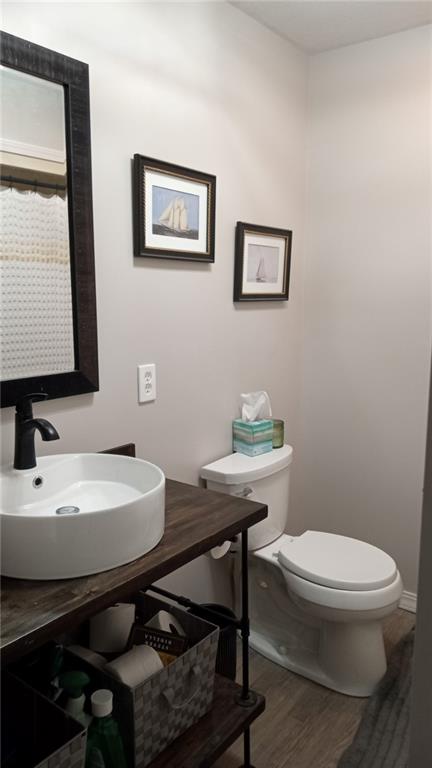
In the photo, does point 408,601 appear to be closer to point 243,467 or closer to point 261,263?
point 243,467

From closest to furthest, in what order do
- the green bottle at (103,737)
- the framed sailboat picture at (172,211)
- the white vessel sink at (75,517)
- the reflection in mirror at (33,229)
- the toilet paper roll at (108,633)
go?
the white vessel sink at (75,517), the green bottle at (103,737), the reflection in mirror at (33,229), the toilet paper roll at (108,633), the framed sailboat picture at (172,211)

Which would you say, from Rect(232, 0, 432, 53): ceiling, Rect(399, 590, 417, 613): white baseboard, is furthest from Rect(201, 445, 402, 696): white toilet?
Rect(232, 0, 432, 53): ceiling

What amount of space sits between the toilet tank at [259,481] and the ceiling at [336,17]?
1.65 meters

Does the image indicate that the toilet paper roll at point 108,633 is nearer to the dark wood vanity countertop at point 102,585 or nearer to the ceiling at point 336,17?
the dark wood vanity countertop at point 102,585

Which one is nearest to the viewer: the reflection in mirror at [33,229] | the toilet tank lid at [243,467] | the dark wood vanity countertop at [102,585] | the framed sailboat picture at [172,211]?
the dark wood vanity countertop at [102,585]

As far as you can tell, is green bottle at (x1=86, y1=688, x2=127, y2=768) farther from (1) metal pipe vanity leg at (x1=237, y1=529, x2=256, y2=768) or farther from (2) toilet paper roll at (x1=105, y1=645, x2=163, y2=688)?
(1) metal pipe vanity leg at (x1=237, y1=529, x2=256, y2=768)

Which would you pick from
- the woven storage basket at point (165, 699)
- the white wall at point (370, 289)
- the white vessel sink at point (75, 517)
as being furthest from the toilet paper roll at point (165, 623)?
the white wall at point (370, 289)

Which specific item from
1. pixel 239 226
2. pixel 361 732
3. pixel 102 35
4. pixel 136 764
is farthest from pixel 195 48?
pixel 361 732

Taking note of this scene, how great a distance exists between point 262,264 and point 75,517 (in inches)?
58.9

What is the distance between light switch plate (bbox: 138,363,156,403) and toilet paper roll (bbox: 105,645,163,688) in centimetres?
72

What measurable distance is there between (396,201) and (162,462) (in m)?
1.45

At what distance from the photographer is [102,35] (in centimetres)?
146

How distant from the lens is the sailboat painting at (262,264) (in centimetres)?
214

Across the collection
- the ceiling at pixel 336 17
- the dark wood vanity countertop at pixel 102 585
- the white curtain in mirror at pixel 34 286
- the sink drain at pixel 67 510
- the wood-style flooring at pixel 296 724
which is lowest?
the wood-style flooring at pixel 296 724
